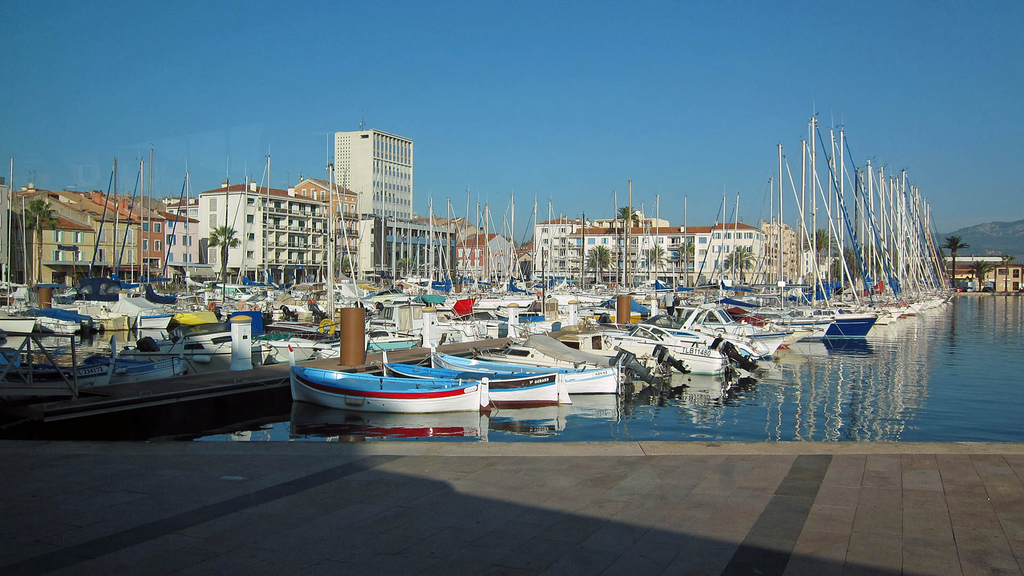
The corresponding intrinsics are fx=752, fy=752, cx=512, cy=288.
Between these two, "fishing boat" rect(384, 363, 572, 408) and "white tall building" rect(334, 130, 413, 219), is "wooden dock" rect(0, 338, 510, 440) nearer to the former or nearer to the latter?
"fishing boat" rect(384, 363, 572, 408)

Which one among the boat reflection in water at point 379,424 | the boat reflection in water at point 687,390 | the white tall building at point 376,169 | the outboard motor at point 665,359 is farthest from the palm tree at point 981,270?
the boat reflection in water at point 379,424

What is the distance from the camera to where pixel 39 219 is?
75.0 meters

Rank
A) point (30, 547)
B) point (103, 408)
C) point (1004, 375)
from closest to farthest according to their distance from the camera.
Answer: point (30, 547) < point (103, 408) < point (1004, 375)

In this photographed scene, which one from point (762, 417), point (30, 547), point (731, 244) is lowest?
point (762, 417)

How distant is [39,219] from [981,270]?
186772 mm

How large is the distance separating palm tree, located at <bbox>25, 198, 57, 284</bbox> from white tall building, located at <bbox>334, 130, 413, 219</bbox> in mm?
60880

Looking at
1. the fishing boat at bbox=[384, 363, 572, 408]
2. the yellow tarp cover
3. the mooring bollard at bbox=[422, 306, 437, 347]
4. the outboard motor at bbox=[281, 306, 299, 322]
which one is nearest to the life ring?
the mooring bollard at bbox=[422, 306, 437, 347]

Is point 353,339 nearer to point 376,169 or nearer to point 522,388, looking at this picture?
point 522,388

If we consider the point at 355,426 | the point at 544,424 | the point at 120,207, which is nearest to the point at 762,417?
the point at 544,424

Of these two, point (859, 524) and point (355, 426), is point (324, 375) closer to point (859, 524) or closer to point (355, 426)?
point (355, 426)

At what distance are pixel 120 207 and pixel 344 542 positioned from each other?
85331 mm

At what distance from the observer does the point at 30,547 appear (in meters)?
6.86

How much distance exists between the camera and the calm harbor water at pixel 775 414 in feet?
63.6

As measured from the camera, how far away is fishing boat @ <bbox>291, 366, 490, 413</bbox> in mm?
20594
